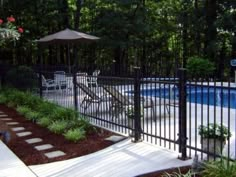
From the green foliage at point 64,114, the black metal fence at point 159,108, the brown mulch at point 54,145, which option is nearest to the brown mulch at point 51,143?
the brown mulch at point 54,145

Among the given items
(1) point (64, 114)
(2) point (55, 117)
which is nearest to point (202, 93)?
(1) point (64, 114)

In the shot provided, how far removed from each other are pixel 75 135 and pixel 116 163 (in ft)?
5.17

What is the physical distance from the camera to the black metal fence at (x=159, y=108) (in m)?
4.79

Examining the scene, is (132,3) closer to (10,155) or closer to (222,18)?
(222,18)

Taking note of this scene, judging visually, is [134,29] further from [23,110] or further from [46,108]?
[46,108]

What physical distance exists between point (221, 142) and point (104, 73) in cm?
365

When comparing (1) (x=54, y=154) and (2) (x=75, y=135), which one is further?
(2) (x=75, y=135)

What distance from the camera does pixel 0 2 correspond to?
55.8 ft

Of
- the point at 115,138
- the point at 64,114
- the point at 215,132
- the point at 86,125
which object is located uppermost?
the point at 215,132

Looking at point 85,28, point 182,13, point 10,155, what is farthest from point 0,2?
point 10,155

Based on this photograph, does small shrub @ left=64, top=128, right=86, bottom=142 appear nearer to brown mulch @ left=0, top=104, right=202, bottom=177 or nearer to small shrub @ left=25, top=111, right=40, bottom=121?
brown mulch @ left=0, top=104, right=202, bottom=177

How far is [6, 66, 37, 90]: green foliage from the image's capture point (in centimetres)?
1200

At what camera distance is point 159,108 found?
22.4ft

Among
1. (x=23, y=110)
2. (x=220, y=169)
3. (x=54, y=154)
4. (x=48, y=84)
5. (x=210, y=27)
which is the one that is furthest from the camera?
(x=210, y=27)
